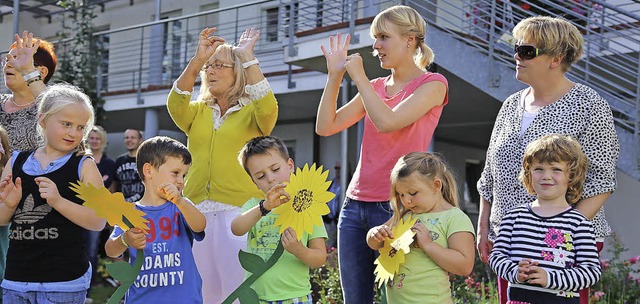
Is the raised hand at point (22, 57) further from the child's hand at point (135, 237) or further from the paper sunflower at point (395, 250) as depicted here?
the paper sunflower at point (395, 250)

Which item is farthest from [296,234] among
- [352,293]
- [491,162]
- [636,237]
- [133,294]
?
[636,237]

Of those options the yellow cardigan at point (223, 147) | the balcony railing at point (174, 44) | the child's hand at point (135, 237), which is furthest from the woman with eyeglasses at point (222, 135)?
the balcony railing at point (174, 44)

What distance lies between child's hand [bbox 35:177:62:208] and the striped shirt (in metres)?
1.70

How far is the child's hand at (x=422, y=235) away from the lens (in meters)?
2.53

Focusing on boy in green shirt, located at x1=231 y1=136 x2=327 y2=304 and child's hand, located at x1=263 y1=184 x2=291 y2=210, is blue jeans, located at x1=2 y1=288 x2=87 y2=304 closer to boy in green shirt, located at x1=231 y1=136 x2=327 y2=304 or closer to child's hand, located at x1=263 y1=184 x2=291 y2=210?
boy in green shirt, located at x1=231 y1=136 x2=327 y2=304

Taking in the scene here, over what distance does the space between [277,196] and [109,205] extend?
1.96ft

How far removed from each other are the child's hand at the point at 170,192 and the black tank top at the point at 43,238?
49 cm

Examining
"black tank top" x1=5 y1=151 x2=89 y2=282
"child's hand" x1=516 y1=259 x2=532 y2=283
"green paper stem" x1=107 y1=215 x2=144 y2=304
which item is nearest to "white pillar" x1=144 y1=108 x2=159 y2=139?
"black tank top" x1=5 y1=151 x2=89 y2=282

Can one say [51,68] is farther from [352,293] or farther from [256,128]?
[352,293]

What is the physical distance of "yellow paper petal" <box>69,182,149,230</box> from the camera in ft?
8.19

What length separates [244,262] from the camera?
2691mm

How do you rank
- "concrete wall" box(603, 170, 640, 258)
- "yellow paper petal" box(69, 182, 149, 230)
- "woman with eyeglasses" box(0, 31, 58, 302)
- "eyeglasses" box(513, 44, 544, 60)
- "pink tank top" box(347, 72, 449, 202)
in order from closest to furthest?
"yellow paper petal" box(69, 182, 149, 230) < "eyeglasses" box(513, 44, 544, 60) < "pink tank top" box(347, 72, 449, 202) < "woman with eyeglasses" box(0, 31, 58, 302) < "concrete wall" box(603, 170, 640, 258)

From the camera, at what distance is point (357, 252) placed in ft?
9.48

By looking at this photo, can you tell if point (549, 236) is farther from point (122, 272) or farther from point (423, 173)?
point (122, 272)
